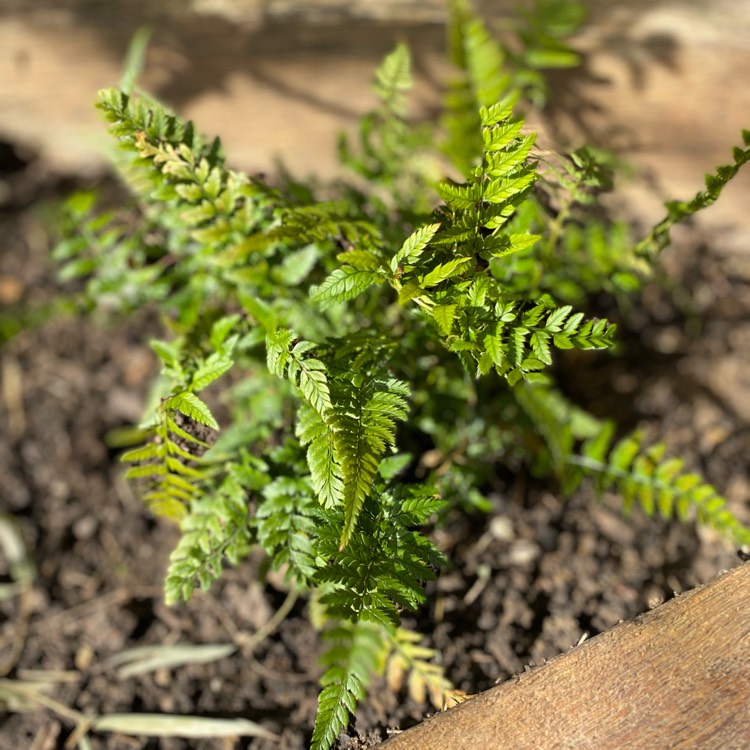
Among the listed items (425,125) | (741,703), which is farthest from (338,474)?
(425,125)

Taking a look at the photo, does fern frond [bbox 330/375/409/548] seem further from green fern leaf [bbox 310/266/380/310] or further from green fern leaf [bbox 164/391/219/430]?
green fern leaf [bbox 164/391/219/430]

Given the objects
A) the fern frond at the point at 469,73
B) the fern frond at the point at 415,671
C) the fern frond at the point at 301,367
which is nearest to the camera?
the fern frond at the point at 301,367

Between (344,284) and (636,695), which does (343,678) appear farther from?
(344,284)

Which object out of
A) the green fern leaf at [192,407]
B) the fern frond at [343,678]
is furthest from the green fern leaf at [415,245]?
the fern frond at [343,678]

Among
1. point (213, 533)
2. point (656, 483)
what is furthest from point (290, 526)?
point (656, 483)

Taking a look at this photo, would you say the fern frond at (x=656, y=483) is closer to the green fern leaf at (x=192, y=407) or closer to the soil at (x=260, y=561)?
the soil at (x=260, y=561)

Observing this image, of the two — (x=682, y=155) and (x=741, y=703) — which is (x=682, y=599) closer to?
(x=741, y=703)

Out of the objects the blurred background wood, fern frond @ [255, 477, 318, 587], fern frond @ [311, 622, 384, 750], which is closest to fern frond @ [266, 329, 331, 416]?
fern frond @ [255, 477, 318, 587]
